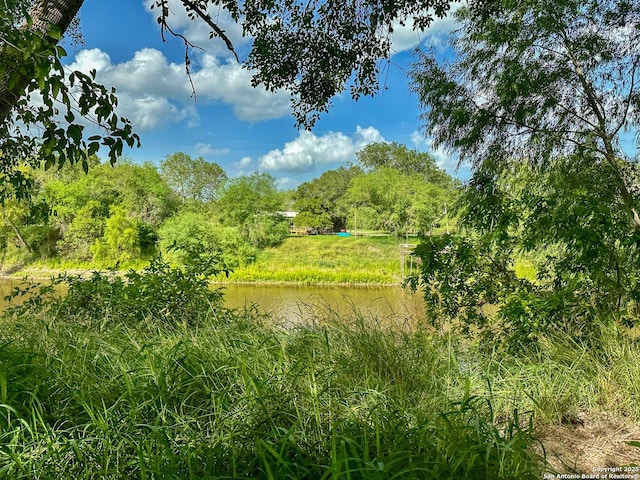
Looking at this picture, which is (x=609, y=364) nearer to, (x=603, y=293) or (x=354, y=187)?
(x=603, y=293)

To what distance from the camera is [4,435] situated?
A: 4.12 feet

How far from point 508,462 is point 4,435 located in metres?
1.54

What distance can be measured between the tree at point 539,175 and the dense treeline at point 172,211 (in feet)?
44.7

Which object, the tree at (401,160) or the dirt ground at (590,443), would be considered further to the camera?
the tree at (401,160)

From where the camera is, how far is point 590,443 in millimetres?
1647

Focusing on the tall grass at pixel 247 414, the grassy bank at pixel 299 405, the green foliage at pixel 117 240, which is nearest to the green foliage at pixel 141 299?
the grassy bank at pixel 299 405

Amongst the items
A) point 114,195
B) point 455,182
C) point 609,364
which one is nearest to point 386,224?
point 114,195

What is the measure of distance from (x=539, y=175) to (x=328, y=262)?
55.5ft

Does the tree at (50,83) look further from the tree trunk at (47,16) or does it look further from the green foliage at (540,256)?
the green foliage at (540,256)

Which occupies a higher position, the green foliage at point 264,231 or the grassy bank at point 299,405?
the green foliage at point 264,231

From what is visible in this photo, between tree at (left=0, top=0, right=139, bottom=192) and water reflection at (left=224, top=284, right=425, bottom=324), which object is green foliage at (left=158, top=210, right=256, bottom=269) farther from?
tree at (left=0, top=0, right=139, bottom=192)

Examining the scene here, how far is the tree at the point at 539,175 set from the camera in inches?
114

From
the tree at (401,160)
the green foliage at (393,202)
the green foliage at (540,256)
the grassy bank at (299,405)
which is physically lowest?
the grassy bank at (299,405)

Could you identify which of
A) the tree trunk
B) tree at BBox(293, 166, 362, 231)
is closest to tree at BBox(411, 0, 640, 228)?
the tree trunk
